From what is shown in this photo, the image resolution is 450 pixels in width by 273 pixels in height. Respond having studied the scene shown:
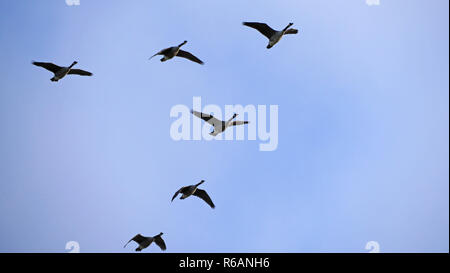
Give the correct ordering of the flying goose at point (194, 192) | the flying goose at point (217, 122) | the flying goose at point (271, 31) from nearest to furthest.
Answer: the flying goose at point (271, 31) < the flying goose at point (194, 192) < the flying goose at point (217, 122)

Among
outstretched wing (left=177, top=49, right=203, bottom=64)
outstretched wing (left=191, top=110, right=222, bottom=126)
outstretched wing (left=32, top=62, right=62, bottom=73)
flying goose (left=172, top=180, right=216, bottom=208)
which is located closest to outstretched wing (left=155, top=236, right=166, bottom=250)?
flying goose (left=172, top=180, right=216, bottom=208)

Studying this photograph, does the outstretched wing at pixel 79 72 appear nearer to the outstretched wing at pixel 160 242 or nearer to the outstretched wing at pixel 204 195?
the outstretched wing at pixel 204 195

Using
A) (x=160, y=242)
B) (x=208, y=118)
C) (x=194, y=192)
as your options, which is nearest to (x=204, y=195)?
(x=194, y=192)

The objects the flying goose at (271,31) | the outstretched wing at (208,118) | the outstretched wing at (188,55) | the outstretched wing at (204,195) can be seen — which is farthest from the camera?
the outstretched wing at (208,118)

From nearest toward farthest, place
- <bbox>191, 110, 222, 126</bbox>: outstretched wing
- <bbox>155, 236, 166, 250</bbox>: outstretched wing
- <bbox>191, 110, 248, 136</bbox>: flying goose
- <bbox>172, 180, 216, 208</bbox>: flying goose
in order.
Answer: <bbox>172, 180, 216, 208</bbox>: flying goose < <bbox>155, 236, 166, 250</bbox>: outstretched wing < <bbox>191, 110, 248, 136</bbox>: flying goose < <bbox>191, 110, 222, 126</bbox>: outstretched wing

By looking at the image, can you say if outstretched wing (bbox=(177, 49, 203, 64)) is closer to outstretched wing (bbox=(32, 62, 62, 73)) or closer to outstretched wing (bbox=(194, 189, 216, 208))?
outstretched wing (bbox=(32, 62, 62, 73))

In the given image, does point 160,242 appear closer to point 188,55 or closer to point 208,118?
point 208,118

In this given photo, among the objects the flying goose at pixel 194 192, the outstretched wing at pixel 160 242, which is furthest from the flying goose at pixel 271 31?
the outstretched wing at pixel 160 242

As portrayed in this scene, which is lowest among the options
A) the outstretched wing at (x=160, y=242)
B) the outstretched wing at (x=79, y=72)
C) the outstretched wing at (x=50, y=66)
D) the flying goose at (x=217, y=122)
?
the outstretched wing at (x=160, y=242)
